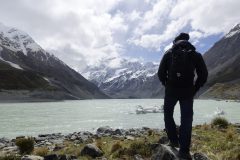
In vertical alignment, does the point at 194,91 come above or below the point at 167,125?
above

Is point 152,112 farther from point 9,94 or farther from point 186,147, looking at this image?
Answer: point 9,94

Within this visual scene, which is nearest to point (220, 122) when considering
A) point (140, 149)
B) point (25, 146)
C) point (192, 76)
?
point (140, 149)

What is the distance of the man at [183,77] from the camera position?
30.7 ft

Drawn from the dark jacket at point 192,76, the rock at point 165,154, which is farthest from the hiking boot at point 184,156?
the dark jacket at point 192,76

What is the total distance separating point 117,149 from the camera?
13.0m

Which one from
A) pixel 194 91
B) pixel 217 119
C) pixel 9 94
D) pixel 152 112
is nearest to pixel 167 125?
pixel 194 91

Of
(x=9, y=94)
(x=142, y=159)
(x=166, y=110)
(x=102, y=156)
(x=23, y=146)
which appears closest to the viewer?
(x=166, y=110)

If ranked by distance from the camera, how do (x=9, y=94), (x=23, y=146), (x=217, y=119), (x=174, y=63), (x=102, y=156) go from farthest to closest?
(x=9, y=94) < (x=217, y=119) < (x=23, y=146) < (x=102, y=156) < (x=174, y=63)

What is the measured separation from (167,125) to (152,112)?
217ft

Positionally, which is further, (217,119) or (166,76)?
(217,119)

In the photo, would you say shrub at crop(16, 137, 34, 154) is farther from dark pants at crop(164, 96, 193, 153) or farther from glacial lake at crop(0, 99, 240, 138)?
glacial lake at crop(0, 99, 240, 138)

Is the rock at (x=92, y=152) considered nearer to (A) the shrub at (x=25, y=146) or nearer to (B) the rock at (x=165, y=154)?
(A) the shrub at (x=25, y=146)

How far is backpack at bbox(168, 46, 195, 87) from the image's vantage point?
30.6 ft

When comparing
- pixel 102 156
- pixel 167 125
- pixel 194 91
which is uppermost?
pixel 194 91
